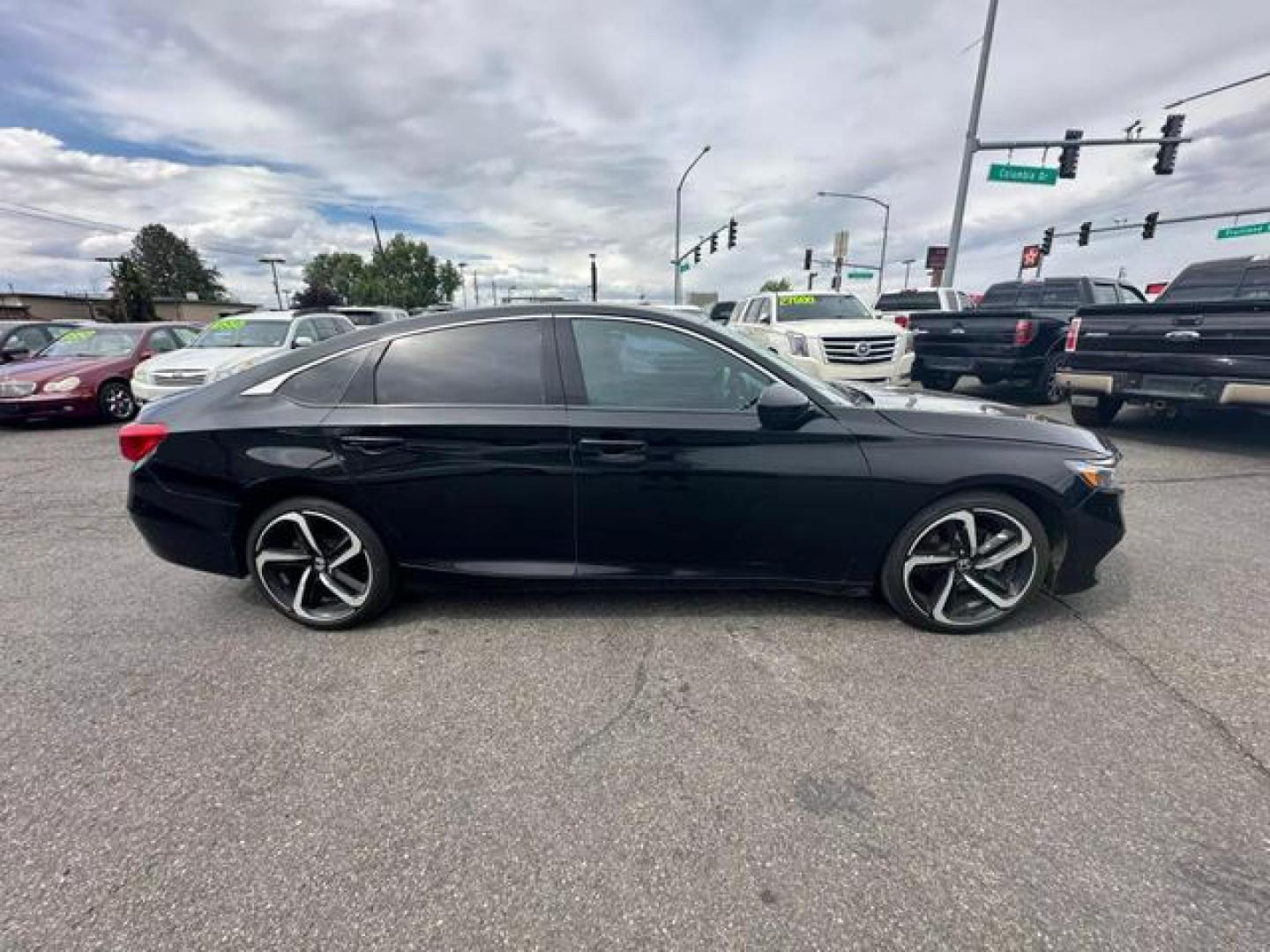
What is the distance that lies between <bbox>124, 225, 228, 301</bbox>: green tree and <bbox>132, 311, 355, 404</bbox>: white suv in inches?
3580

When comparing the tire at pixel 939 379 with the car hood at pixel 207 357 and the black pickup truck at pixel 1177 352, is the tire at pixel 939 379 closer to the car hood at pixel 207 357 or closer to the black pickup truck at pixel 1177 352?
the black pickup truck at pixel 1177 352

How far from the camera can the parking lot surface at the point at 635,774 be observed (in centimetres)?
153

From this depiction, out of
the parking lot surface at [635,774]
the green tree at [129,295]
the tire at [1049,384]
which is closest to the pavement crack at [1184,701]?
the parking lot surface at [635,774]

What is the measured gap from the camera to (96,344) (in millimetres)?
9305

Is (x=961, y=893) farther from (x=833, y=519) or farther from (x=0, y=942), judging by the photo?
(x=0, y=942)

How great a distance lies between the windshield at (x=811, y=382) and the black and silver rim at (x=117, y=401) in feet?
33.0

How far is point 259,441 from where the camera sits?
2.70m

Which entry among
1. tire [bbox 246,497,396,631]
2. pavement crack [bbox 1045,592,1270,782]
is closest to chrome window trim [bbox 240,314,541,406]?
tire [bbox 246,497,396,631]

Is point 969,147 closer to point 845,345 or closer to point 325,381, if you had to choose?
point 845,345

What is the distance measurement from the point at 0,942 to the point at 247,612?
5.70 ft

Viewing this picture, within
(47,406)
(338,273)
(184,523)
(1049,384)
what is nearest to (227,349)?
(47,406)

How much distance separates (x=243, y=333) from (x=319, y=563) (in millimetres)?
8298

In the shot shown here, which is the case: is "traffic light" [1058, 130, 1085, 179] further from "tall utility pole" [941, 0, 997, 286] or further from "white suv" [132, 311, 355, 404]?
"white suv" [132, 311, 355, 404]

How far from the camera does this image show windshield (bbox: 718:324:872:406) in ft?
9.07
